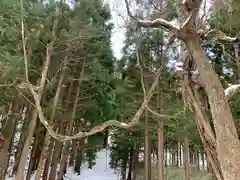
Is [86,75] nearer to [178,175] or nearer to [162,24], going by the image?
[162,24]

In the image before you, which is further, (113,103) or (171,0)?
(113,103)

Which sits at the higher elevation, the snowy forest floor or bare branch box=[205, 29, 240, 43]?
bare branch box=[205, 29, 240, 43]

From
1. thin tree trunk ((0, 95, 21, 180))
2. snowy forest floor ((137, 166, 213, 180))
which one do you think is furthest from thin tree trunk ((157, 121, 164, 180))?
thin tree trunk ((0, 95, 21, 180))

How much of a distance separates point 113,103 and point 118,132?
134 inches

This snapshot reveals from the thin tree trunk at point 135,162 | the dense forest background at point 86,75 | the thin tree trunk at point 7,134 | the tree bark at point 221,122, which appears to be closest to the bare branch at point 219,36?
the dense forest background at point 86,75

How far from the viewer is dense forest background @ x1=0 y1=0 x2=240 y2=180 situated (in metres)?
5.80

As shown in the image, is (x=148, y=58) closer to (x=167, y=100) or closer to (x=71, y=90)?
(x=167, y=100)

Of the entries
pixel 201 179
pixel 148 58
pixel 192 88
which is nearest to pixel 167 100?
pixel 148 58

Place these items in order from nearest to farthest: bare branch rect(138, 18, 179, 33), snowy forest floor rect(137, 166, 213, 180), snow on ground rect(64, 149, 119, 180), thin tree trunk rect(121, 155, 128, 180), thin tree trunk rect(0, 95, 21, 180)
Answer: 1. bare branch rect(138, 18, 179, 33)
2. thin tree trunk rect(0, 95, 21, 180)
3. snowy forest floor rect(137, 166, 213, 180)
4. snow on ground rect(64, 149, 119, 180)
5. thin tree trunk rect(121, 155, 128, 180)

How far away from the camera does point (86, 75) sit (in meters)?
9.88

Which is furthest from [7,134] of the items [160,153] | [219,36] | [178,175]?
[178,175]

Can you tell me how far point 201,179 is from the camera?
12.8m

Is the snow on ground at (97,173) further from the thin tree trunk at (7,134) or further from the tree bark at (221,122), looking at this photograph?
the tree bark at (221,122)

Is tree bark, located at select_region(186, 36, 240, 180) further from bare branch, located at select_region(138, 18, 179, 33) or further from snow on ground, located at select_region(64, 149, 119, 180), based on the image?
snow on ground, located at select_region(64, 149, 119, 180)
